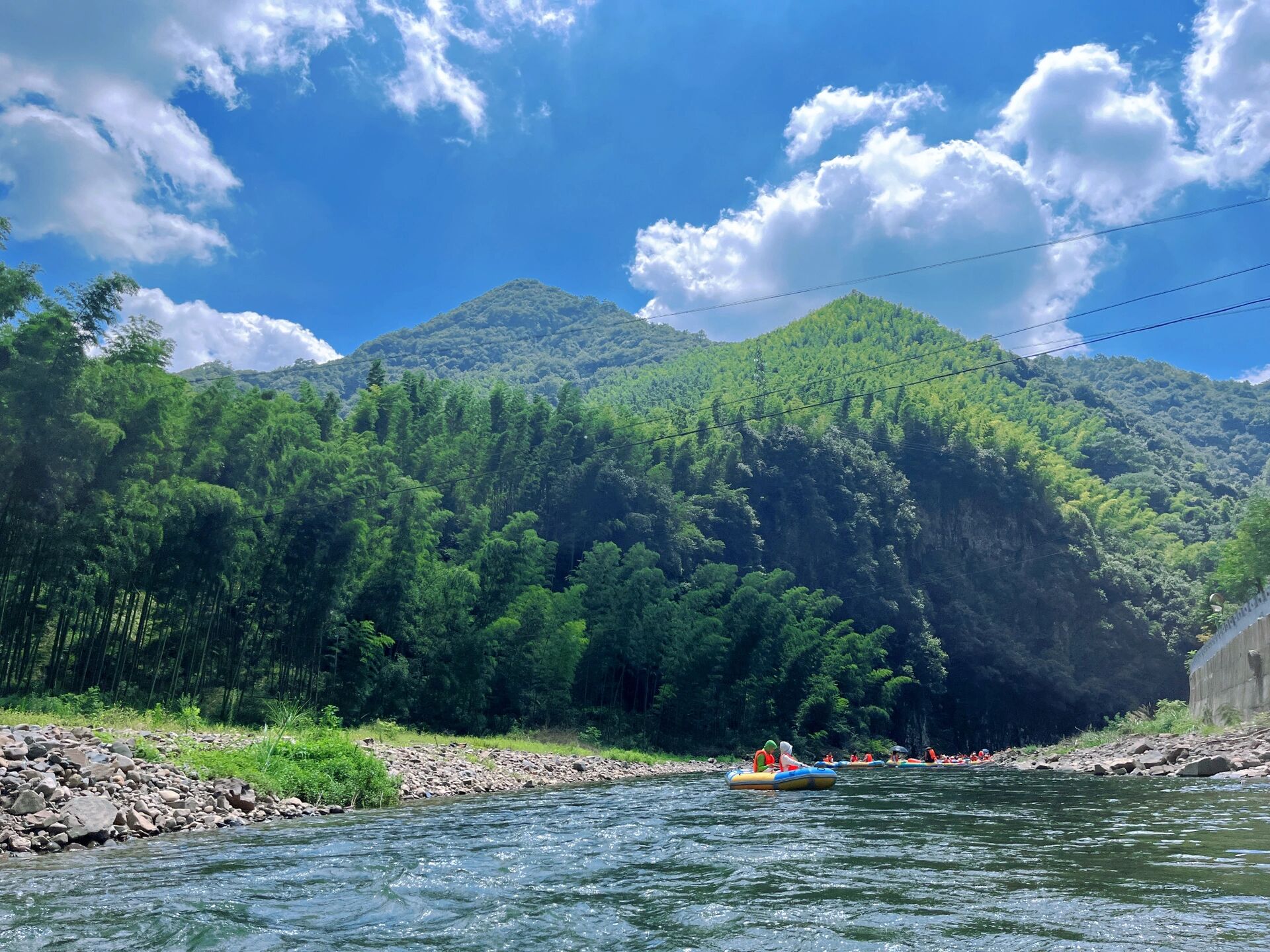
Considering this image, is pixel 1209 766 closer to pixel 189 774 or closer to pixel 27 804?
pixel 189 774

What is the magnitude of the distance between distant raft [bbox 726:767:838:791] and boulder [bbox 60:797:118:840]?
13036 mm

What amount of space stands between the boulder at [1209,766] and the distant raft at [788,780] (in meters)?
7.46

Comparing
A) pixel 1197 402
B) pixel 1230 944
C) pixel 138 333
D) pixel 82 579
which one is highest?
pixel 1197 402

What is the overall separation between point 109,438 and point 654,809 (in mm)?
14752

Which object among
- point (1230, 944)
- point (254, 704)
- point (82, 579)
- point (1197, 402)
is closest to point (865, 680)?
point (254, 704)

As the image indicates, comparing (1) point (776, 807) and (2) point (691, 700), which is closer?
(1) point (776, 807)

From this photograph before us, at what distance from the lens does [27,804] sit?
8.66 metres

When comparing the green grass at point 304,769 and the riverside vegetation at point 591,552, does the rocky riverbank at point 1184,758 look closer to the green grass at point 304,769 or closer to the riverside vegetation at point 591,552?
the riverside vegetation at point 591,552

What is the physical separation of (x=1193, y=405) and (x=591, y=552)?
→ 488ft

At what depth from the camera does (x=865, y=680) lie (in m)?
47.4

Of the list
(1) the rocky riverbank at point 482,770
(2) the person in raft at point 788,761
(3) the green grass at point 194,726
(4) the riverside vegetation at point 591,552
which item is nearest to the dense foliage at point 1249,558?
(4) the riverside vegetation at point 591,552

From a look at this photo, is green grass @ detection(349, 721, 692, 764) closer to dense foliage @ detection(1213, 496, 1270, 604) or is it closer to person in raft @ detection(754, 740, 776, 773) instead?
person in raft @ detection(754, 740, 776, 773)

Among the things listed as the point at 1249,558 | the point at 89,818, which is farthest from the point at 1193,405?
the point at 89,818

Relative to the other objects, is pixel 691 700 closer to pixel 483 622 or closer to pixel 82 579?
pixel 483 622
